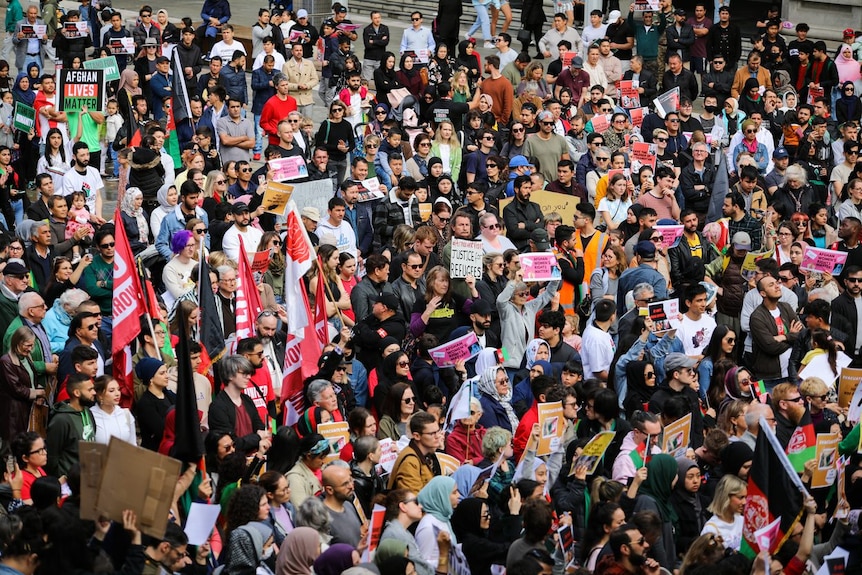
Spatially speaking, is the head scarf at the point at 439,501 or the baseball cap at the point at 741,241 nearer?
the head scarf at the point at 439,501

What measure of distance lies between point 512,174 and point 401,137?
1638 millimetres

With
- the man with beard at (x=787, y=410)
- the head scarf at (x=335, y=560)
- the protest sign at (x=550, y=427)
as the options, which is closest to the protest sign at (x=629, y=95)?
the man with beard at (x=787, y=410)

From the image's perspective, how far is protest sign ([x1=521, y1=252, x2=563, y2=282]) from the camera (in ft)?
41.6

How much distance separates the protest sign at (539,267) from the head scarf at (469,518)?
413cm

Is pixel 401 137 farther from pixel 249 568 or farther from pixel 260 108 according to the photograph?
pixel 249 568

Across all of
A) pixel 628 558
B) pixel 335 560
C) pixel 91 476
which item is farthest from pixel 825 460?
pixel 91 476

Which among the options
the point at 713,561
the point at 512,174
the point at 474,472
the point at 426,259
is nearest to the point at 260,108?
the point at 512,174

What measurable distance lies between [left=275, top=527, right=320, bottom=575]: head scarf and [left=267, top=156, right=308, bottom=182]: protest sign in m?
7.60

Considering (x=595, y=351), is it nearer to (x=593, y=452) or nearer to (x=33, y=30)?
(x=593, y=452)

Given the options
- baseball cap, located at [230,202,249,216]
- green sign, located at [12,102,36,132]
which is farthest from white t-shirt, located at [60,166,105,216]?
baseball cap, located at [230,202,249,216]

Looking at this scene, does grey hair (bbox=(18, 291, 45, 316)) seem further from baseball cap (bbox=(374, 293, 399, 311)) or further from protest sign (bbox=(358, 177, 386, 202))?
protest sign (bbox=(358, 177, 386, 202))

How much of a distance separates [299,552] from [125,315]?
137 inches

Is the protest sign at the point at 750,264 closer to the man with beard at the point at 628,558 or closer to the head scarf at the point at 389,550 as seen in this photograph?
the man with beard at the point at 628,558

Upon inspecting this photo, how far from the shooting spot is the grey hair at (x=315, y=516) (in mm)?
8594
